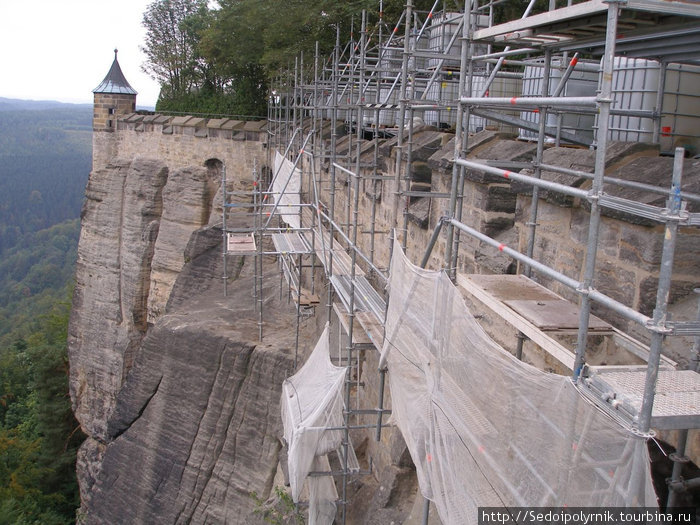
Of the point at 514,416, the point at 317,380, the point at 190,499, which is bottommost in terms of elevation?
the point at 190,499

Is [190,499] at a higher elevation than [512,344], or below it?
below

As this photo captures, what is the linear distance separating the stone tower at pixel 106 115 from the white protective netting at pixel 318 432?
54.7 ft

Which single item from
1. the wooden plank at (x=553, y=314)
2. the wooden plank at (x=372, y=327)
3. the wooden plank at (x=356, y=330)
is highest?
the wooden plank at (x=553, y=314)

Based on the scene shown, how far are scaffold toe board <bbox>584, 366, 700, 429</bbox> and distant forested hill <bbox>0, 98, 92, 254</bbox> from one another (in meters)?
98.5

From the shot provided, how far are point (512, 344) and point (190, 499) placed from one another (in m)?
6.81

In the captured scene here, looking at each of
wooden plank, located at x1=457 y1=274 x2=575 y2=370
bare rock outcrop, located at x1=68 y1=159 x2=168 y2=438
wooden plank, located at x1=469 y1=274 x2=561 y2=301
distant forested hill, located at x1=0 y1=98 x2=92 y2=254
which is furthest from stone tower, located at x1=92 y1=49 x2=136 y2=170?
distant forested hill, located at x1=0 y1=98 x2=92 y2=254

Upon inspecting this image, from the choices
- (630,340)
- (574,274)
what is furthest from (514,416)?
(574,274)

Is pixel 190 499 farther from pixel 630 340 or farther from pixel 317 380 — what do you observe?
pixel 630 340

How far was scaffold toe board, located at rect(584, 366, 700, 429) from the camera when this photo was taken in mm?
2541

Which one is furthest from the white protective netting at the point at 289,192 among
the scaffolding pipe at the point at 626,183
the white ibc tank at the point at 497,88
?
the scaffolding pipe at the point at 626,183

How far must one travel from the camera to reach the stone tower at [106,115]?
21984mm

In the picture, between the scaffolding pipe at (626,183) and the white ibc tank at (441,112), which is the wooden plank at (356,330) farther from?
the white ibc tank at (441,112)

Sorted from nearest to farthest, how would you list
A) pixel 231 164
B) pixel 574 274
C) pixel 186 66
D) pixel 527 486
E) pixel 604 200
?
1. pixel 604 200
2. pixel 527 486
3. pixel 574 274
4. pixel 231 164
5. pixel 186 66

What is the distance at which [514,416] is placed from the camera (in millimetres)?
3129
